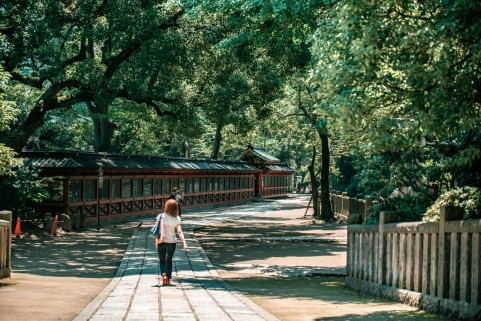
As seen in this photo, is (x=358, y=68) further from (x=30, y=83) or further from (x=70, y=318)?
(x=30, y=83)

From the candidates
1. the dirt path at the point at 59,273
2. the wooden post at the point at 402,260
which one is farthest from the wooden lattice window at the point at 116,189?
the wooden post at the point at 402,260

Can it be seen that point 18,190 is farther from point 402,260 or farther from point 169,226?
point 402,260

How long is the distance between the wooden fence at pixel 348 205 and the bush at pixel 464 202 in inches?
688

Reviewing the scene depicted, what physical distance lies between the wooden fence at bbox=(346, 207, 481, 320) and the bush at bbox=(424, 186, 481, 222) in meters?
0.57

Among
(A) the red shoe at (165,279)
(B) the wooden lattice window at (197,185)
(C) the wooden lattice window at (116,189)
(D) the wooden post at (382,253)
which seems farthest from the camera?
(B) the wooden lattice window at (197,185)

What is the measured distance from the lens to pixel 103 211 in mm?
35812

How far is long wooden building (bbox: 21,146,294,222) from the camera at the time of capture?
31703mm

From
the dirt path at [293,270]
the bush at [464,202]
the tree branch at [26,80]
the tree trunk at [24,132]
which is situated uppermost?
the tree branch at [26,80]

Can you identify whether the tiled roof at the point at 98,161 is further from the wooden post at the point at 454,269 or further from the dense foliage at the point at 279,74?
the wooden post at the point at 454,269

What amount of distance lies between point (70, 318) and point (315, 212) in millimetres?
34484

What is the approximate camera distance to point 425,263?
949 cm

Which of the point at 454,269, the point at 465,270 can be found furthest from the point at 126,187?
the point at 465,270

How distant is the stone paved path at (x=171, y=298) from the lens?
337 inches

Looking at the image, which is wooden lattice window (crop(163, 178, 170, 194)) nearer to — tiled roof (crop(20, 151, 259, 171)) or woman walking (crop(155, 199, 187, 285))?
tiled roof (crop(20, 151, 259, 171))
